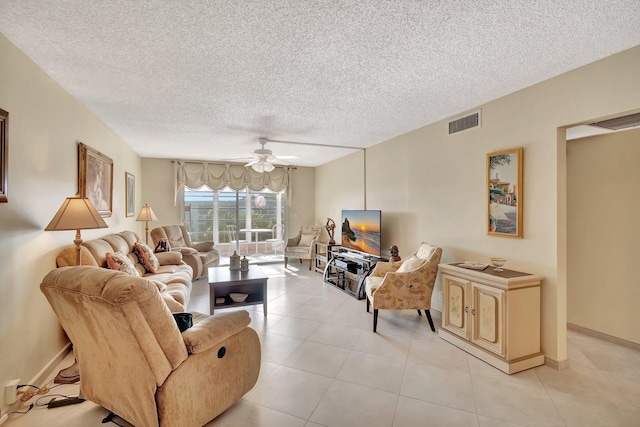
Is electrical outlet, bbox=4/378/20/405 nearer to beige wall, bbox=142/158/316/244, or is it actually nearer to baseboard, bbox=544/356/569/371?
baseboard, bbox=544/356/569/371

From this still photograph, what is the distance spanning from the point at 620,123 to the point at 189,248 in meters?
6.22

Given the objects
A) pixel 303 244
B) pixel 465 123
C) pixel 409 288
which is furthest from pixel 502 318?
pixel 303 244

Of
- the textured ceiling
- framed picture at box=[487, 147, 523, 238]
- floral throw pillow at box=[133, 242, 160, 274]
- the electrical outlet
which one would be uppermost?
the textured ceiling

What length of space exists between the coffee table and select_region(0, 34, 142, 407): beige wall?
1462 mm

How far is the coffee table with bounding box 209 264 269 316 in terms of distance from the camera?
356 centimetres

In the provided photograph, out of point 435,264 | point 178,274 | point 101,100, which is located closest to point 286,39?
point 101,100

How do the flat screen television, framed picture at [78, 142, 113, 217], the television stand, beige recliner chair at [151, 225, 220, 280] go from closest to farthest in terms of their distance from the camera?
framed picture at [78, 142, 113, 217] < the television stand < the flat screen television < beige recliner chair at [151, 225, 220, 280]

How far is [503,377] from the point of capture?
2.37 m

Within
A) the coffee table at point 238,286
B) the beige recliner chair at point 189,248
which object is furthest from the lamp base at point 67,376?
the beige recliner chair at point 189,248

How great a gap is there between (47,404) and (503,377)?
3.38 metres

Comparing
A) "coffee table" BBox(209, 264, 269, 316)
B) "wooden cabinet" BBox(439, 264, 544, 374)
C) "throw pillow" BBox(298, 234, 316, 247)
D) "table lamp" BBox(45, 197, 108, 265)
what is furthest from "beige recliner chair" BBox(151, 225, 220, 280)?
"wooden cabinet" BBox(439, 264, 544, 374)

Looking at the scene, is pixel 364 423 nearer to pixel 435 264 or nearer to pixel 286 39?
pixel 435 264

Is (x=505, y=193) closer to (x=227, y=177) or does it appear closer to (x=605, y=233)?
(x=605, y=233)

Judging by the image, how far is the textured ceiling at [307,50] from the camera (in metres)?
1.70
